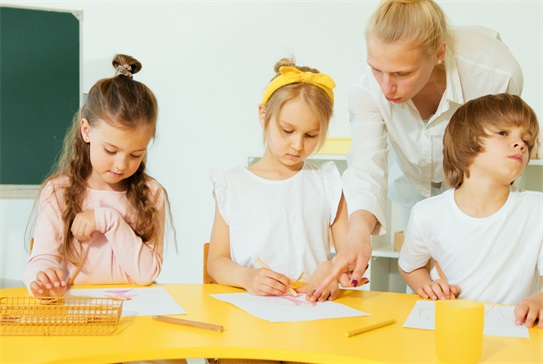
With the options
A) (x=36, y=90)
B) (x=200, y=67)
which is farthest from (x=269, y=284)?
(x=200, y=67)

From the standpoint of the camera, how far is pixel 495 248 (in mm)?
1639

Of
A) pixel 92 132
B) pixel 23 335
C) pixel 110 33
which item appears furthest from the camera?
pixel 110 33

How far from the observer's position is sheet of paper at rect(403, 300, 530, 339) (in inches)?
48.0

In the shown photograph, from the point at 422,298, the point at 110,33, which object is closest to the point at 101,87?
the point at 422,298

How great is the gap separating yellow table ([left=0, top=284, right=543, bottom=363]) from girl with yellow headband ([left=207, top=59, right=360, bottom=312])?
20.9 inches

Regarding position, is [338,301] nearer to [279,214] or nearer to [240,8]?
[279,214]

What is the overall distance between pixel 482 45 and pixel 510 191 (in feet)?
1.46

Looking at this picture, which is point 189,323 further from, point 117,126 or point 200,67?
point 200,67

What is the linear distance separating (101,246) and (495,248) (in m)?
1.01

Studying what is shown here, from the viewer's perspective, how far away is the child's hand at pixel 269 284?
1.52m

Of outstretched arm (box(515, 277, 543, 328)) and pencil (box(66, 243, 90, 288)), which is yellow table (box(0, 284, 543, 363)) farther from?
pencil (box(66, 243, 90, 288))

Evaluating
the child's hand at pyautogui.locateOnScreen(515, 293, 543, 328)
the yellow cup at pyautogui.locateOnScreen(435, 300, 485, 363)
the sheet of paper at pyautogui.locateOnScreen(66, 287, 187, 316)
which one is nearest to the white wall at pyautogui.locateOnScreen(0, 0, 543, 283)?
the sheet of paper at pyautogui.locateOnScreen(66, 287, 187, 316)

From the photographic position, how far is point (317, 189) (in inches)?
75.2

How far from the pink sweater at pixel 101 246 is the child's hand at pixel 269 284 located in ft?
1.04
